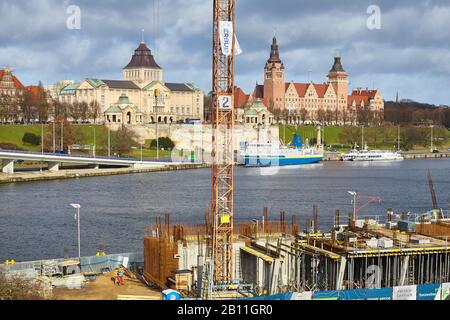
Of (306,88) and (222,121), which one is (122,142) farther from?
(222,121)

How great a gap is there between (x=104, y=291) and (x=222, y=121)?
7.12 meters

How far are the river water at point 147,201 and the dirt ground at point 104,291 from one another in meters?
9.33

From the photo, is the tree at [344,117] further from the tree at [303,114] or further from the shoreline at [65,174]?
the shoreline at [65,174]

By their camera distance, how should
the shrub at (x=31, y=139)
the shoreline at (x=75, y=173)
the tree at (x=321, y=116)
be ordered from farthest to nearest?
1. the tree at (x=321, y=116)
2. the shrub at (x=31, y=139)
3. the shoreline at (x=75, y=173)

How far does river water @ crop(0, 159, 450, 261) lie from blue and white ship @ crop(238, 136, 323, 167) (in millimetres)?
15373

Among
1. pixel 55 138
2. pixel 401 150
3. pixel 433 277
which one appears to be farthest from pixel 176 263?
pixel 401 150

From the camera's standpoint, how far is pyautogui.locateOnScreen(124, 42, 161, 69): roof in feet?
433

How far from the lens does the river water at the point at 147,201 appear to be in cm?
3194

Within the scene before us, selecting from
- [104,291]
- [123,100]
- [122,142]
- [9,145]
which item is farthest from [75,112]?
[104,291]

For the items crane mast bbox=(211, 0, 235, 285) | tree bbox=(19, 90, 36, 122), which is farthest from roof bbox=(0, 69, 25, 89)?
crane mast bbox=(211, 0, 235, 285)

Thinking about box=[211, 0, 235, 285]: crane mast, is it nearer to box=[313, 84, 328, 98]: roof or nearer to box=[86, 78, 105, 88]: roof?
box=[86, 78, 105, 88]: roof

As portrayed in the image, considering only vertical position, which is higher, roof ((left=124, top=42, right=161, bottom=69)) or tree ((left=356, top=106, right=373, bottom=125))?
roof ((left=124, top=42, right=161, bottom=69))

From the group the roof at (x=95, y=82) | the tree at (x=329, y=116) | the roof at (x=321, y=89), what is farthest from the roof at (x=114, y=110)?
the roof at (x=321, y=89)

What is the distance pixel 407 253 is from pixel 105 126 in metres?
83.8
